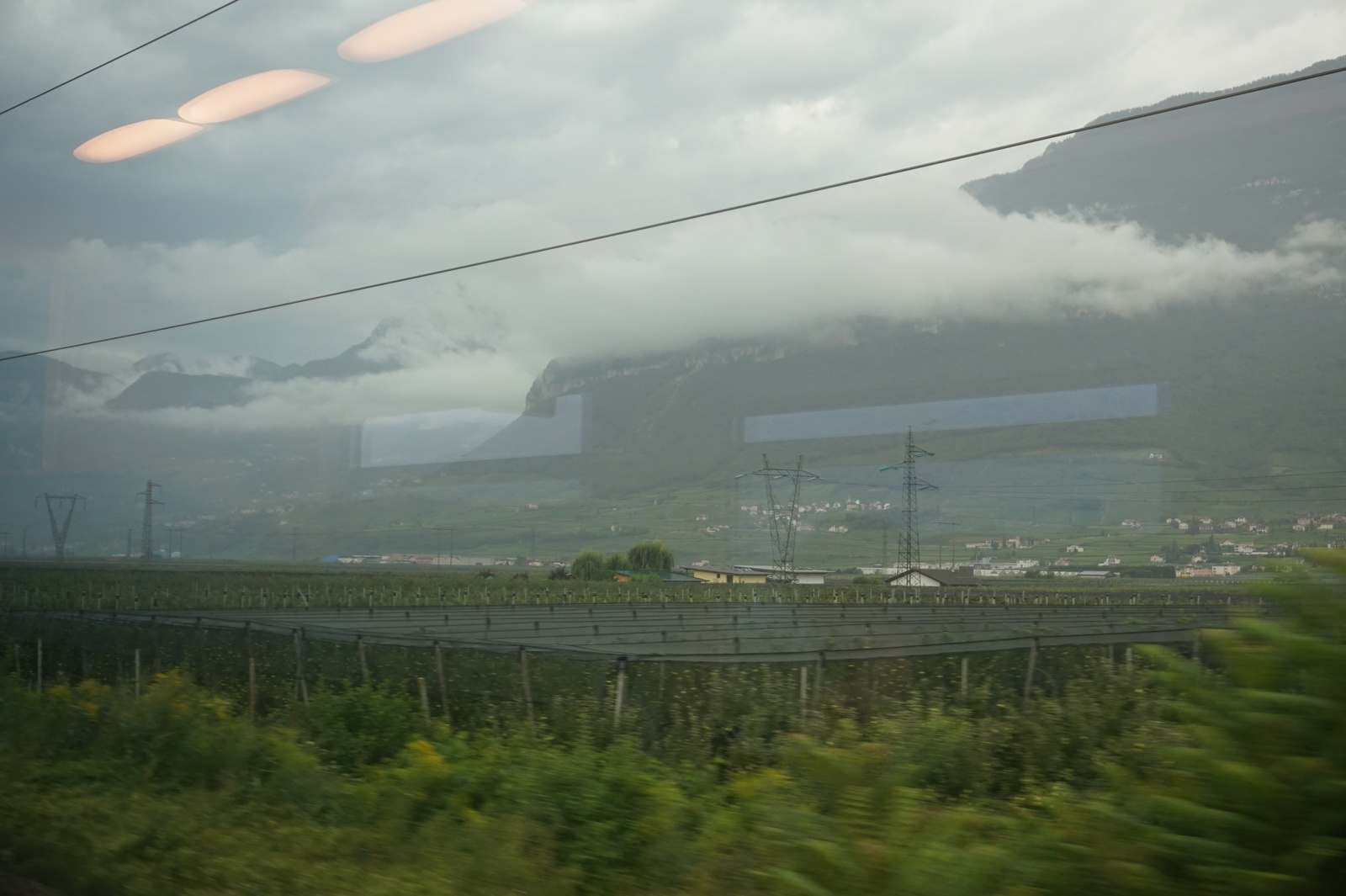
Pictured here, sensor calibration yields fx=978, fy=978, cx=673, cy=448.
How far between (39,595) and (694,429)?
15.7 metres

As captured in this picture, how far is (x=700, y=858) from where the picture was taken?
18.9ft

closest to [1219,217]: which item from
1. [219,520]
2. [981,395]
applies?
[981,395]

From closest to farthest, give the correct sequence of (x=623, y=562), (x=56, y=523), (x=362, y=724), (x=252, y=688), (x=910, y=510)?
(x=362, y=724)
(x=252, y=688)
(x=910, y=510)
(x=623, y=562)
(x=56, y=523)

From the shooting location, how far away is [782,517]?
22.6 metres

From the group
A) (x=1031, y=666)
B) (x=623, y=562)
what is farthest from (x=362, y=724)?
(x=623, y=562)

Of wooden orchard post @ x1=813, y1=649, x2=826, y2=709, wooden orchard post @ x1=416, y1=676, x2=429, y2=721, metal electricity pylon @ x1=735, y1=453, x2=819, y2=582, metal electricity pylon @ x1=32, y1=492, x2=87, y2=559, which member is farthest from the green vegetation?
metal electricity pylon @ x1=32, y1=492, x2=87, y2=559

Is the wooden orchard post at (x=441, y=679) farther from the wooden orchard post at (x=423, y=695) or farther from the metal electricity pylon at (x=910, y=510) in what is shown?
Result: the metal electricity pylon at (x=910, y=510)

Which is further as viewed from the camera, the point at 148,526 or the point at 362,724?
the point at 148,526

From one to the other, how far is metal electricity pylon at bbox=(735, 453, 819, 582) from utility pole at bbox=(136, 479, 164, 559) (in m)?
16.3

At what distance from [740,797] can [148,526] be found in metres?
24.2

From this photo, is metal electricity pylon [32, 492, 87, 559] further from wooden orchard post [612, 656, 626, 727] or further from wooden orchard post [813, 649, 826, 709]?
wooden orchard post [813, 649, 826, 709]

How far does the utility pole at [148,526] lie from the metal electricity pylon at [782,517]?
1627 centimetres

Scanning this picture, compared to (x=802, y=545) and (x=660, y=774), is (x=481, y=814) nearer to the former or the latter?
(x=660, y=774)

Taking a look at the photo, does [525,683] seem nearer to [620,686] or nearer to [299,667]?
[620,686]
